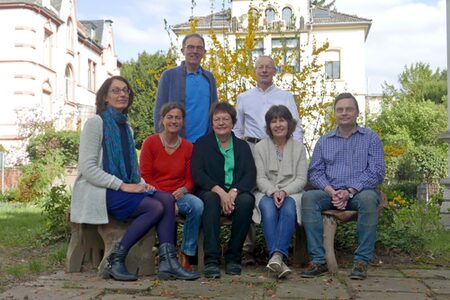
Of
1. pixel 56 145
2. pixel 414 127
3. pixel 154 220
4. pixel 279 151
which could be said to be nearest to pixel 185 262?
pixel 154 220

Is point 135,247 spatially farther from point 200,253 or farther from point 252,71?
point 252,71

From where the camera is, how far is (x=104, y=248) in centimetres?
505

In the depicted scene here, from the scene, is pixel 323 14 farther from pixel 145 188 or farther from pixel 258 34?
pixel 145 188

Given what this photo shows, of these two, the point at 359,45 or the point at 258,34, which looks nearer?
the point at 258,34

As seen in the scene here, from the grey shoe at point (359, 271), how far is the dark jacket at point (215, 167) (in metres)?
1.06

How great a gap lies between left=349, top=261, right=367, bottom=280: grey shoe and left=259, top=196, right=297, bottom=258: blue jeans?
1.79ft

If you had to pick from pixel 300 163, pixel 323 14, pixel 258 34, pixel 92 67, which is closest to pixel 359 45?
pixel 323 14

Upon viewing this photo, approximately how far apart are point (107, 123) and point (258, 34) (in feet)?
16.2

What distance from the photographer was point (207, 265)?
15.2 feet

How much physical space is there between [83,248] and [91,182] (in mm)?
710

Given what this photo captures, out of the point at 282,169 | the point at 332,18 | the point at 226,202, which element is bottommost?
the point at 226,202

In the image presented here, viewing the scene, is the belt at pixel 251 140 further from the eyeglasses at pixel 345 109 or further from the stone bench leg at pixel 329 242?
the stone bench leg at pixel 329 242

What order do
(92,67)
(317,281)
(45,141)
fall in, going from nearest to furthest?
1. (317,281)
2. (45,141)
3. (92,67)

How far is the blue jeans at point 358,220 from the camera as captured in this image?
4750 millimetres
